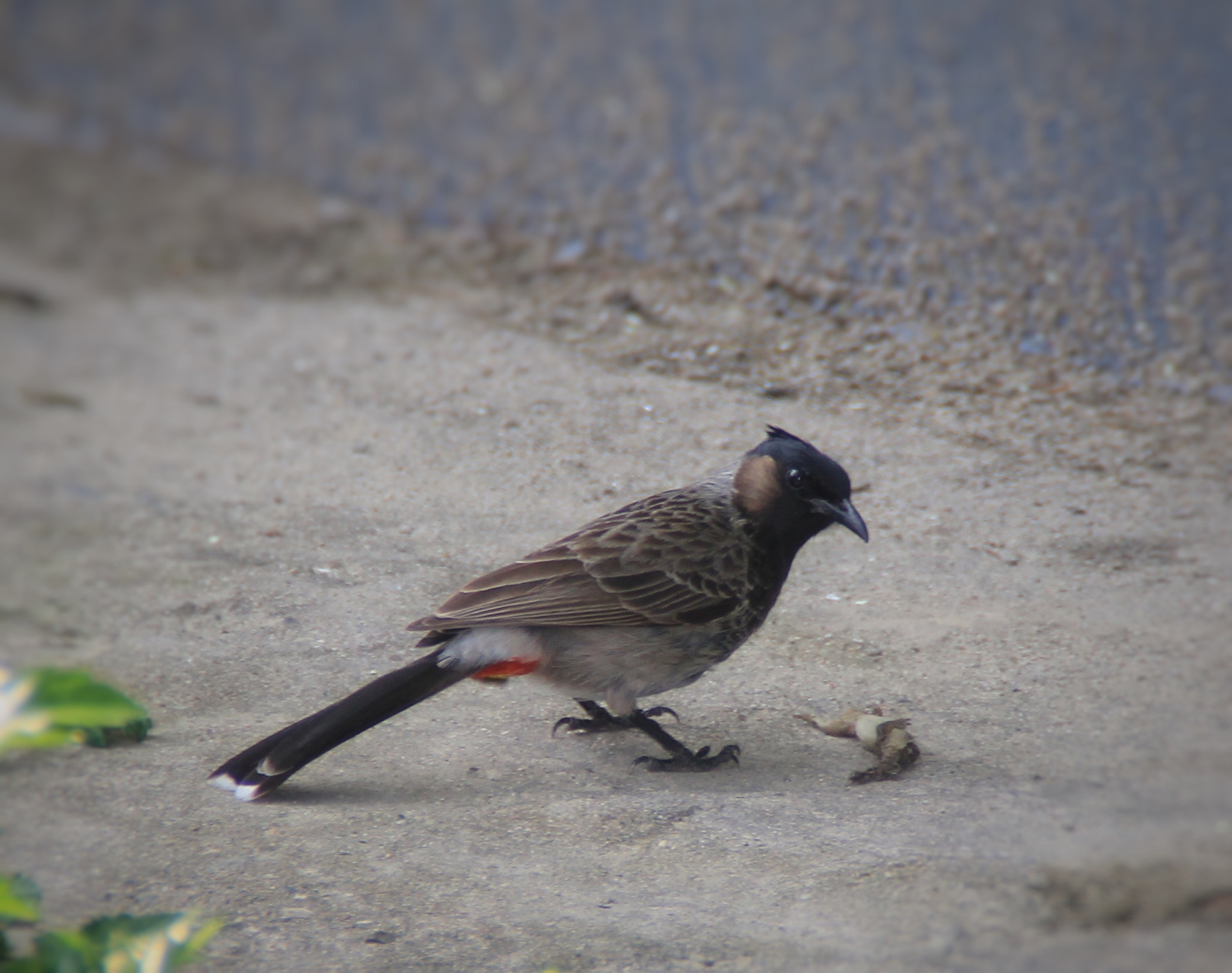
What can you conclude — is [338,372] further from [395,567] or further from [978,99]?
[978,99]

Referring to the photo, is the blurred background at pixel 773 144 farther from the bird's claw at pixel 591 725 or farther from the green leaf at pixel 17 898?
the green leaf at pixel 17 898

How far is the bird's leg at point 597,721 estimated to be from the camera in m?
3.69

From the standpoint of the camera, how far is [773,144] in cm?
652

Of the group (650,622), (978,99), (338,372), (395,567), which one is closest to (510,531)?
(395,567)

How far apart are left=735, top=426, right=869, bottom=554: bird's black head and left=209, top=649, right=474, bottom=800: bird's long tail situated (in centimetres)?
107

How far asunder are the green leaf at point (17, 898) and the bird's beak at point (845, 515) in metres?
2.30

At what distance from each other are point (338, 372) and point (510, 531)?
6.10 ft

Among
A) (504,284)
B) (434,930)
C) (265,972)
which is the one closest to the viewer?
(265,972)

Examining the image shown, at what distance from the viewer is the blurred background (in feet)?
14.8

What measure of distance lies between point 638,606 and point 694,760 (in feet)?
1.47

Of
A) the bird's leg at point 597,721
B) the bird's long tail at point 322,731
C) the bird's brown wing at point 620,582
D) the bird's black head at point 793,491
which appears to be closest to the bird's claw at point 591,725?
the bird's leg at point 597,721

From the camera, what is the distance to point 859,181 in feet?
18.2

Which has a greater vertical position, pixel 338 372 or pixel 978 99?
pixel 978 99

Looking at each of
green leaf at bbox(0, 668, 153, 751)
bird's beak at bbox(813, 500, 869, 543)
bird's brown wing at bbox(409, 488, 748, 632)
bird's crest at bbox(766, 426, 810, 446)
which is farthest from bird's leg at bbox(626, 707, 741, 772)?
green leaf at bbox(0, 668, 153, 751)
